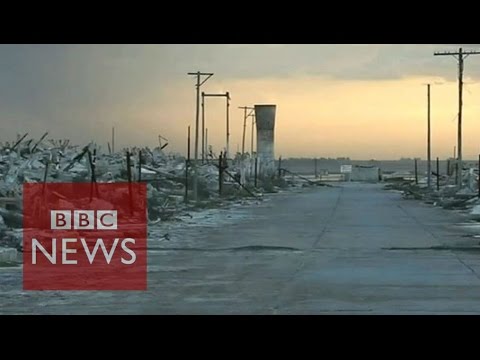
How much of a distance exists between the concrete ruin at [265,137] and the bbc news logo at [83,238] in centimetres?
3710

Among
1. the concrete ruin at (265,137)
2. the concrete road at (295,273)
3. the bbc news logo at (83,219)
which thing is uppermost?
the concrete ruin at (265,137)

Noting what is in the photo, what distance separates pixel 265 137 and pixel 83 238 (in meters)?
50.1

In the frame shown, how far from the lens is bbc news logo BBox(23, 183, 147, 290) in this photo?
1503cm

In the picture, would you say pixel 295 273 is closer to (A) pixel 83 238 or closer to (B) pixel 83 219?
(A) pixel 83 238

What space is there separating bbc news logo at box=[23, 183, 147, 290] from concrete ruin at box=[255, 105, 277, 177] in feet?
122

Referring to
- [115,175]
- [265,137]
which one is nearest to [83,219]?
[115,175]

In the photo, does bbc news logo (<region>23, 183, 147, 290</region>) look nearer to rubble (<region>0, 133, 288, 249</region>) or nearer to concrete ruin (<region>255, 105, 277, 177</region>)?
rubble (<region>0, 133, 288, 249</region>)

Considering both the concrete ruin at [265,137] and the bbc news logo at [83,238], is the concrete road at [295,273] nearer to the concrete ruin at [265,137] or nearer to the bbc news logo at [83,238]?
the bbc news logo at [83,238]

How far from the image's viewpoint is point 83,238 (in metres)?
Answer: 21.0

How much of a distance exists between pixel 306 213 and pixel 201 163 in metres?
27.1

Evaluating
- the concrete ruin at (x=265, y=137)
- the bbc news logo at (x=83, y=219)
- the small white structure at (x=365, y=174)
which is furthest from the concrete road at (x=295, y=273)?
the small white structure at (x=365, y=174)

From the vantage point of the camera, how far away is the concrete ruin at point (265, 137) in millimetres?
69000
